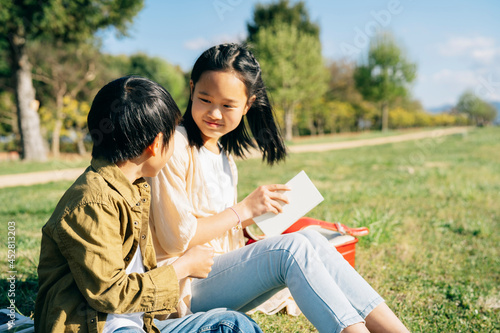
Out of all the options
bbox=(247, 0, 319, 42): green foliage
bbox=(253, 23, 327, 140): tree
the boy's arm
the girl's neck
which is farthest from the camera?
bbox=(247, 0, 319, 42): green foliage

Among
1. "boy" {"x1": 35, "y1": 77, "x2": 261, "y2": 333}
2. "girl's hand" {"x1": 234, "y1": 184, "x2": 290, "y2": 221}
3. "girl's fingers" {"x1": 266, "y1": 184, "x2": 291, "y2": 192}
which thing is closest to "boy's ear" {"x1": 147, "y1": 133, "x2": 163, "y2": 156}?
"boy" {"x1": 35, "y1": 77, "x2": 261, "y2": 333}

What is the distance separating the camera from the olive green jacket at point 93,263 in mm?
1171

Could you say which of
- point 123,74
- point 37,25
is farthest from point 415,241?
point 123,74

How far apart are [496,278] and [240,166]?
7.25m

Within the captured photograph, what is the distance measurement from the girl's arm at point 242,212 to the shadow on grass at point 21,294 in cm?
123

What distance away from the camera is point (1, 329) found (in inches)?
58.0

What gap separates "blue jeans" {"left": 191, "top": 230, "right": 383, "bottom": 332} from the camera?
148 cm

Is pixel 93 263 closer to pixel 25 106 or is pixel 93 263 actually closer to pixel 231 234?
pixel 231 234

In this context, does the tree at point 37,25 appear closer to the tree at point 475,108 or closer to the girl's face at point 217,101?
the girl's face at point 217,101

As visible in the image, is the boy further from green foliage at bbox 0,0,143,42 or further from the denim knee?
green foliage at bbox 0,0,143,42

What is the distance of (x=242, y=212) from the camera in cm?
183

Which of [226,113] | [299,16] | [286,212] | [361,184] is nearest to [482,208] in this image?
[361,184]

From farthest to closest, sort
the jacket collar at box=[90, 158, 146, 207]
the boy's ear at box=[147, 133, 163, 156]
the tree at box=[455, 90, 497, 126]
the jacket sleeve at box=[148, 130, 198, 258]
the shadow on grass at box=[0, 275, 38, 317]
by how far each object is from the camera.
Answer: the tree at box=[455, 90, 497, 126], the shadow on grass at box=[0, 275, 38, 317], the jacket sleeve at box=[148, 130, 198, 258], the boy's ear at box=[147, 133, 163, 156], the jacket collar at box=[90, 158, 146, 207]

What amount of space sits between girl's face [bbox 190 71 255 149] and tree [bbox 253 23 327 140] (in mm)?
20695
